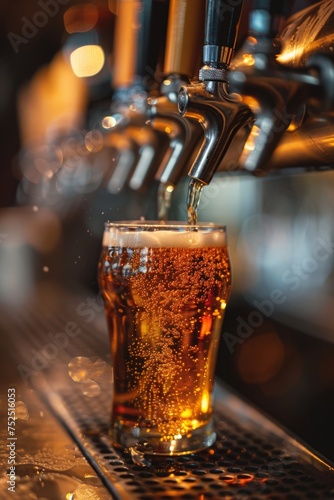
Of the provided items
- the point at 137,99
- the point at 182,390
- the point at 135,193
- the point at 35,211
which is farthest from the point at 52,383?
the point at 35,211

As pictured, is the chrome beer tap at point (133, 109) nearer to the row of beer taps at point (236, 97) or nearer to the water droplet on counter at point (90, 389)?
the row of beer taps at point (236, 97)

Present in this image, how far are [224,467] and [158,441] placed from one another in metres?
0.09

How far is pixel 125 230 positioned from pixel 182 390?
21 cm

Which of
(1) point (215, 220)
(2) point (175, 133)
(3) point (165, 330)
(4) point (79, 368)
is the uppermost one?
(2) point (175, 133)

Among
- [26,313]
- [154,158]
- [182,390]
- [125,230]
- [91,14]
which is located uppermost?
[91,14]

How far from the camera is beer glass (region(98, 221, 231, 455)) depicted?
0.84 m

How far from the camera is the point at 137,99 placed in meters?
1.17

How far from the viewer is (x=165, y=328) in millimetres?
843

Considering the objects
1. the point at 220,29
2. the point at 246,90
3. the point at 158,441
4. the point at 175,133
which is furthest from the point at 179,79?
the point at 158,441

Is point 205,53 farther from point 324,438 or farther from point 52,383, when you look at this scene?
point 52,383

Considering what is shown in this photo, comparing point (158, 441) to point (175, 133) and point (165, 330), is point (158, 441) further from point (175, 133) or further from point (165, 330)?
point (175, 133)

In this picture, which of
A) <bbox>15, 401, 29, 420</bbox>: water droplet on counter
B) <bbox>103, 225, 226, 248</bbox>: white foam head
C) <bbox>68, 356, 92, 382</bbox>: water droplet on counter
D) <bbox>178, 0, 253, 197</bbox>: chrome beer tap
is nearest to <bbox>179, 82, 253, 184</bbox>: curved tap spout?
<bbox>178, 0, 253, 197</bbox>: chrome beer tap

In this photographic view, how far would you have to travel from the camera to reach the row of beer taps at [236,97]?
2.11 ft

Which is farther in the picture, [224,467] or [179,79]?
[179,79]
